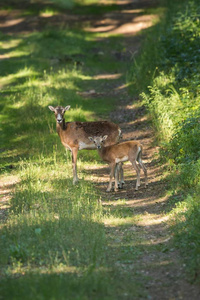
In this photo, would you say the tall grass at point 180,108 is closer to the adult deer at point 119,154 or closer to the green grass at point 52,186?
the adult deer at point 119,154

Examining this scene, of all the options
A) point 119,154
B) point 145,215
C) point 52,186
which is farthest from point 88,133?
point 145,215

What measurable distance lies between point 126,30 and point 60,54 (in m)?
5.96

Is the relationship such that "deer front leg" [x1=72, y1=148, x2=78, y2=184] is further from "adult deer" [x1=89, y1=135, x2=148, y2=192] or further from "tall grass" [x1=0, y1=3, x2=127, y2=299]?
"adult deer" [x1=89, y1=135, x2=148, y2=192]

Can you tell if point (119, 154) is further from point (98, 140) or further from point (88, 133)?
point (88, 133)

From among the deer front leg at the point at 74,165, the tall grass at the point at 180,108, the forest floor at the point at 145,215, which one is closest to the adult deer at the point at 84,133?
the deer front leg at the point at 74,165

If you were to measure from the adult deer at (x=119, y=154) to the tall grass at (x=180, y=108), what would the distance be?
632mm

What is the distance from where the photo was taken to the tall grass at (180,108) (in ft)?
27.6

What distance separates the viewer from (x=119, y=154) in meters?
12.4

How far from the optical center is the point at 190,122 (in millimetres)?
11906

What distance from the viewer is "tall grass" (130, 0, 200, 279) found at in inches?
331

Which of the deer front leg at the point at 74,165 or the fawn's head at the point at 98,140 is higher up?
the fawn's head at the point at 98,140

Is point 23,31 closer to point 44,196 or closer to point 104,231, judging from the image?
point 44,196

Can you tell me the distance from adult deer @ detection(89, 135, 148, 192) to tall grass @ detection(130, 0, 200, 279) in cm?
63

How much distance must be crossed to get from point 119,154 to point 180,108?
213 centimetres
